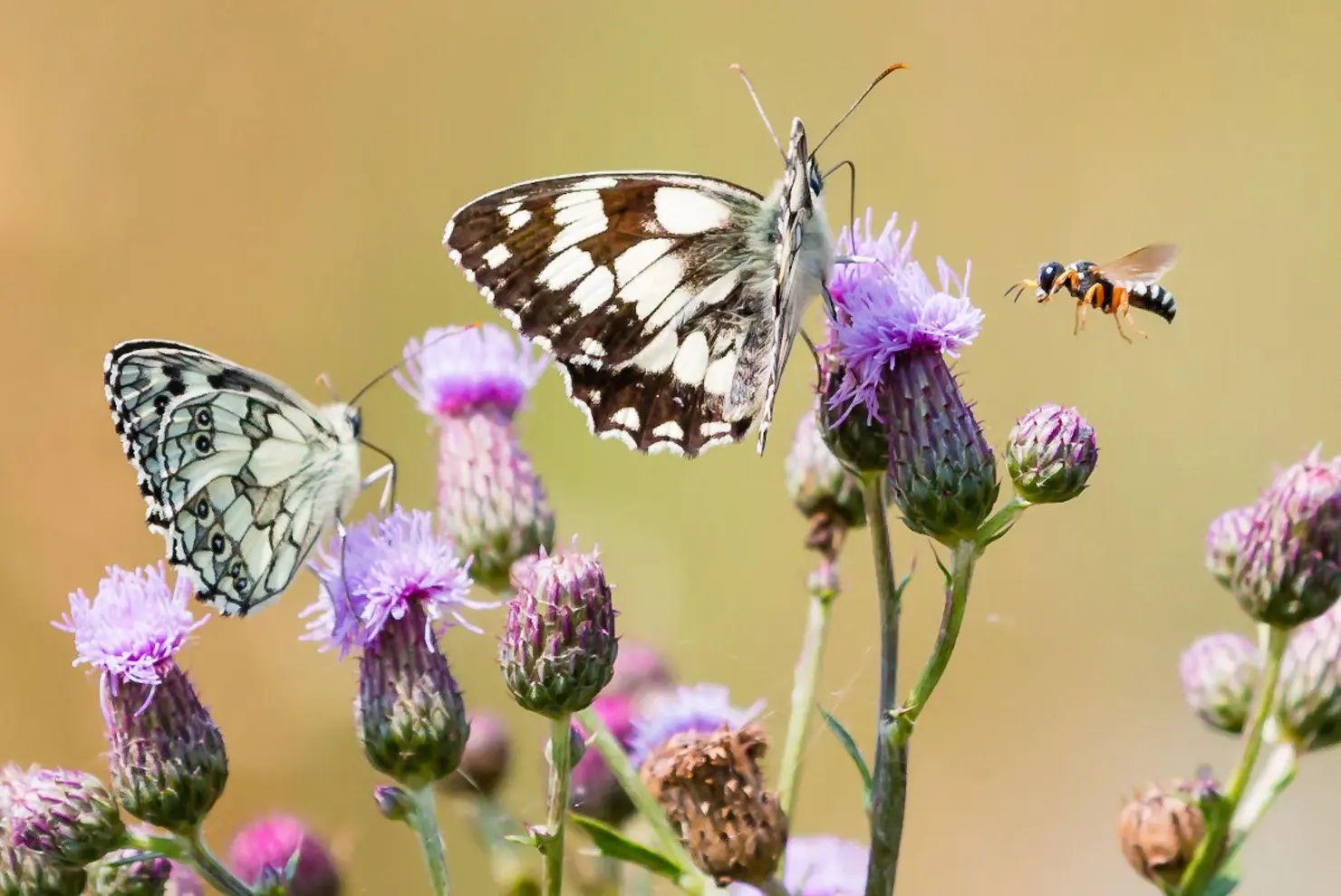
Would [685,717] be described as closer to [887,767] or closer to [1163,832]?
[887,767]

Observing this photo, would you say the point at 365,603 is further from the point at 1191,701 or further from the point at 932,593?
the point at 932,593

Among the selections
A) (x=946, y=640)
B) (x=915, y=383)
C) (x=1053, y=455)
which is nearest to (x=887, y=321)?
(x=915, y=383)

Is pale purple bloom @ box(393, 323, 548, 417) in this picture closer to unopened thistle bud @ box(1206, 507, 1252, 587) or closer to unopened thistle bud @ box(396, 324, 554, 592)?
unopened thistle bud @ box(396, 324, 554, 592)

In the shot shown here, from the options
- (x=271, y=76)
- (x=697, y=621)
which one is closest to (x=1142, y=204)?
(x=697, y=621)

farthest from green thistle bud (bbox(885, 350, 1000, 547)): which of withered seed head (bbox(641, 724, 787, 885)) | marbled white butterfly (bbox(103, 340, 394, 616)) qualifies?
marbled white butterfly (bbox(103, 340, 394, 616))

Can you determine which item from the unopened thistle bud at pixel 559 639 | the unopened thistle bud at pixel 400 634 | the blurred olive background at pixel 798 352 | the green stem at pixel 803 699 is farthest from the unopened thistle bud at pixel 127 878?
the blurred olive background at pixel 798 352
